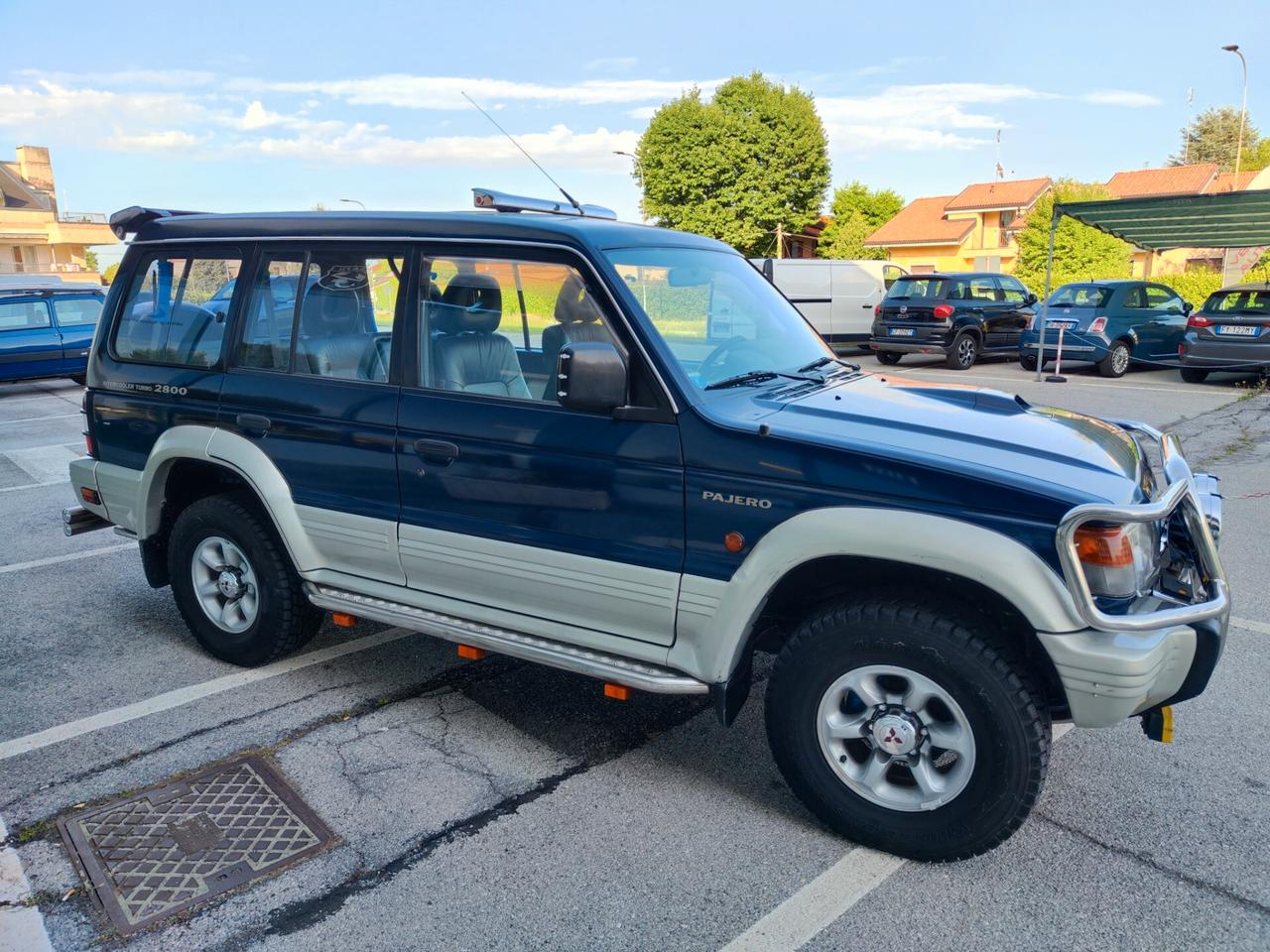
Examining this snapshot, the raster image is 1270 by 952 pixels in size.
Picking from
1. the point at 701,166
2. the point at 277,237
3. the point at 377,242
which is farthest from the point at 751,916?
the point at 701,166

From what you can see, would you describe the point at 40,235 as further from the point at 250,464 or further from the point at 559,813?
the point at 559,813

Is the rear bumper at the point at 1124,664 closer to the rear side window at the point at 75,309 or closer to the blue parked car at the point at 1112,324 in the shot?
the blue parked car at the point at 1112,324

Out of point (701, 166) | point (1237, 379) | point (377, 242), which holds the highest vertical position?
point (701, 166)

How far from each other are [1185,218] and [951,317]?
155 inches

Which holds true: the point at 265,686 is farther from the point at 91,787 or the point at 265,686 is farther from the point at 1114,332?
the point at 1114,332

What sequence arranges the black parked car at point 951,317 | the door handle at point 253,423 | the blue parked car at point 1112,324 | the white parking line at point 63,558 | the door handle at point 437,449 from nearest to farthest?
the door handle at point 437,449 → the door handle at point 253,423 → the white parking line at point 63,558 → the blue parked car at point 1112,324 → the black parked car at point 951,317

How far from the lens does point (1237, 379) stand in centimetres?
1642

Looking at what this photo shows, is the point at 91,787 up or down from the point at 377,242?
down

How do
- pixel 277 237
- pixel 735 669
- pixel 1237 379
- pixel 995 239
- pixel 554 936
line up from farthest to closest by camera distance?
1. pixel 995 239
2. pixel 1237 379
3. pixel 277 237
4. pixel 735 669
5. pixel 554 936

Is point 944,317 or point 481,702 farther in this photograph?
point 944,317

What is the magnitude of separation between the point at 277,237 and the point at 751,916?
3.26 m

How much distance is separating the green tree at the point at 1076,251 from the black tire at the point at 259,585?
3837cm

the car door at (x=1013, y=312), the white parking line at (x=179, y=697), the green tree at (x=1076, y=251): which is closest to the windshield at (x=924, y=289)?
the car door at (x=1013, y=312)

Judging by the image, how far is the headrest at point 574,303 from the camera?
3506mm
